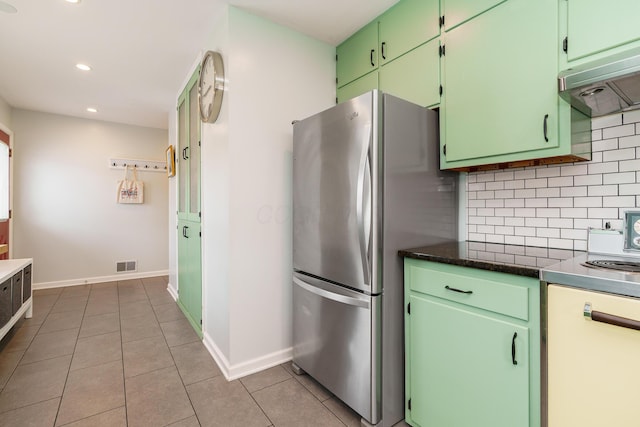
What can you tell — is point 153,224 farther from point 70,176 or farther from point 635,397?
point 635,397

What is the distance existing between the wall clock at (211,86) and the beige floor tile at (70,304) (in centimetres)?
278

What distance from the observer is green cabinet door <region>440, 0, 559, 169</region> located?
53.1 inches

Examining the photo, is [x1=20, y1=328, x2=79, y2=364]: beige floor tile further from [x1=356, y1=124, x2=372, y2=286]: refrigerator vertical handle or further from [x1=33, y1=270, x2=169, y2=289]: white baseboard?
[x1=356, y1=124, x2=372, y2=286]: refrigerator vertical handle

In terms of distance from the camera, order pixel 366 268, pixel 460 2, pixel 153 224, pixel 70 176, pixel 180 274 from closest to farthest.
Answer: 1. pixel 366 268
2. pixel 460 2
3. pixel 180 274
4. pixel 70 176
5. pixel 153 224

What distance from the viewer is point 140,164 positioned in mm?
4844

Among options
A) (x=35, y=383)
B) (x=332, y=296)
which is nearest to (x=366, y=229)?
(x=332, y=296)

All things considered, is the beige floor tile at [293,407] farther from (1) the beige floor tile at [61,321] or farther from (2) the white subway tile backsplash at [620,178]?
(1) the beige floor tile at [61,321]

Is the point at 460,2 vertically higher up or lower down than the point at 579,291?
higher up

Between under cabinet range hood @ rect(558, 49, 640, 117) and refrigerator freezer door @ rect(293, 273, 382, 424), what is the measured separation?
1.20m

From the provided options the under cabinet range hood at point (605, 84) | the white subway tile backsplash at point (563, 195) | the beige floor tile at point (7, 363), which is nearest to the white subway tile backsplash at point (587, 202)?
the white subway tile backsplash at point (563, 195)

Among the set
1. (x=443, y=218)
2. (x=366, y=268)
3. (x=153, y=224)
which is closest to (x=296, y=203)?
(x=366, y=268)

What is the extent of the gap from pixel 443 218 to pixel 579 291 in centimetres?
87

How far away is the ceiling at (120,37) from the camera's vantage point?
6.68ft

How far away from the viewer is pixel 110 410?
1689mm
